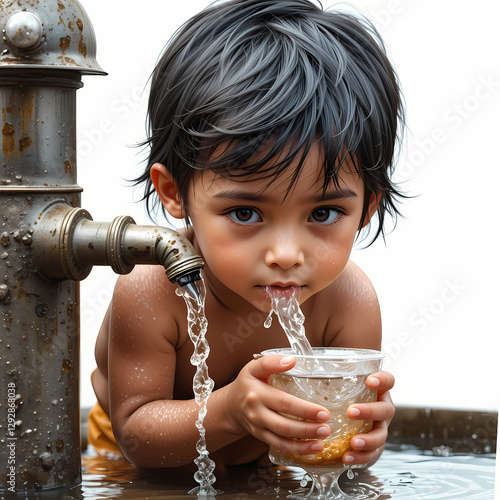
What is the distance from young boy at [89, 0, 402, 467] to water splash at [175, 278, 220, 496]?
2cm

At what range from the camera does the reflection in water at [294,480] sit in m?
1.35

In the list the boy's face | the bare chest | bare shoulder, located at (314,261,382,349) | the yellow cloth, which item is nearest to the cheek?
the boy's face

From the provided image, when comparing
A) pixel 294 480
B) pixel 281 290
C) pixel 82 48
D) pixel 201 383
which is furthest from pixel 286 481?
pixel 82 48

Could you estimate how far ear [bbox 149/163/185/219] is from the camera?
57.8 inches

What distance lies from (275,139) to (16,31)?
0.39 metres

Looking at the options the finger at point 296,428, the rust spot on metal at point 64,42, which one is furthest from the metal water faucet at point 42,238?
the finger at point 296,428

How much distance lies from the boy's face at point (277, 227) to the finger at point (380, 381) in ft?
0.62

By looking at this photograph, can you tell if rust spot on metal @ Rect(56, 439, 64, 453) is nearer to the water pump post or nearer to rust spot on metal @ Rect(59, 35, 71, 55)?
the water pump post

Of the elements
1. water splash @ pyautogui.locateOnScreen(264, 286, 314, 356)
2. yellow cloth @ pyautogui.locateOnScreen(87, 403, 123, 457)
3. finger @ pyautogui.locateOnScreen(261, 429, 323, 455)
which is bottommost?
yellow cloth @ pyautogui.locateOnScreen(87, 403, 123, 457)

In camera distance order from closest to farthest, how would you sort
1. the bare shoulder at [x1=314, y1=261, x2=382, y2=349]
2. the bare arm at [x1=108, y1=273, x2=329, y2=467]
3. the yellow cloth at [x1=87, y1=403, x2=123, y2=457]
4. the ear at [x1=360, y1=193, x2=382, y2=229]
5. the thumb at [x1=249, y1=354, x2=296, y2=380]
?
1. the thumb at [x1=249, y1=354, x2=296, y2=380]
2. the bare arm at [x1=108, y1=273, x2=329, y2=467]
3. the ear at [x1=360, y1=193, x2=382, y2=229]
4. the bare shoulder at [x1=314, y1=261, x2=382, y2=349]
5. the yellow cloth at [x1=87, y1=403, x2=123, y2=457]

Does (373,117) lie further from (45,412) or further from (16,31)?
(45,412)

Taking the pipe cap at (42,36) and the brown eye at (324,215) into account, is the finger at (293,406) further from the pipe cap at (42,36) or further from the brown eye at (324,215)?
the pipe cap at (42,36)

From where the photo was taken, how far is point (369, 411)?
1228 millimetres

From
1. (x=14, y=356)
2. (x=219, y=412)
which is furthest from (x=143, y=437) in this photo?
(x=14, y=356)
